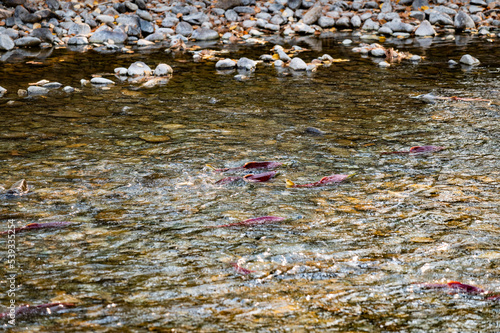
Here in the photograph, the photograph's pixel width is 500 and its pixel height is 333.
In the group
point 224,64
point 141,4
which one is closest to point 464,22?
point 224,64

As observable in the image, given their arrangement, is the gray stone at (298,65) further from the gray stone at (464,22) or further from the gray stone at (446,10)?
the gray stone at (446,10)

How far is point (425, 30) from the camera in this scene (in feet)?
45.3

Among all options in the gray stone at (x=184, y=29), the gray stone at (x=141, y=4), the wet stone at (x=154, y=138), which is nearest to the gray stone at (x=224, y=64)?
the wet stone at (x=154, y=138)

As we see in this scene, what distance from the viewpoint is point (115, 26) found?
14453 millimetres

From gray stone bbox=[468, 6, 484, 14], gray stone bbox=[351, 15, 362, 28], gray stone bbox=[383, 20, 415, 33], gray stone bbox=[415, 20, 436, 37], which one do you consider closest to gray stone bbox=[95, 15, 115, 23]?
gray stone bbox=[351, 15, 362, 28]

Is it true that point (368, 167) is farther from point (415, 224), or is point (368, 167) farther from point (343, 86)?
point (343, 86)

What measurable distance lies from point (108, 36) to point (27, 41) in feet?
6.18

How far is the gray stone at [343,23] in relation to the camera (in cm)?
1529

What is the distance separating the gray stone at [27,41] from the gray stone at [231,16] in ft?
17.3

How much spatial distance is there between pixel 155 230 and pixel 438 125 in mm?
3801

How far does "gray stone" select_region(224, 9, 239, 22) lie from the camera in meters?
15.5

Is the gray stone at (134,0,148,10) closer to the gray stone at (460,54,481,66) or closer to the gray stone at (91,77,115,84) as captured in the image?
the gray stone at (91,77,115,84)

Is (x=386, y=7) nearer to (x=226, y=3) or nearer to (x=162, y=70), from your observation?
(x=226, y=3)

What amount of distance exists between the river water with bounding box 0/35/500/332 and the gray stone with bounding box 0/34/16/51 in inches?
201
